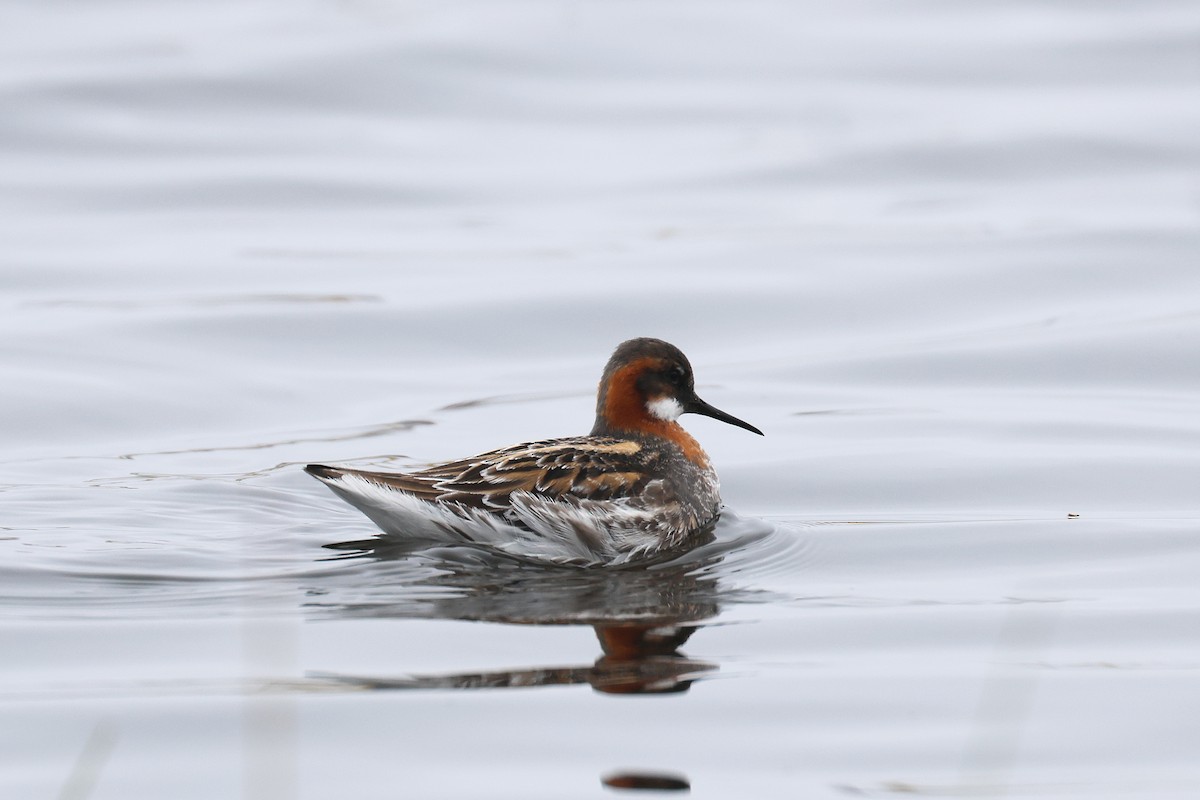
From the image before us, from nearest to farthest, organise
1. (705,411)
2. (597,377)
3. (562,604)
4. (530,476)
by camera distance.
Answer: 1. (562,604)
2. (530,476)
3. (705,411)
4. (597,377)

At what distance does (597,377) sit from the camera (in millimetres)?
12156

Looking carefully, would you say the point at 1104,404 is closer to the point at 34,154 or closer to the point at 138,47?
the point at 34,154

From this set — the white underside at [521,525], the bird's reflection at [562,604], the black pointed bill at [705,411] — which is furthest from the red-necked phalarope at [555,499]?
the black pointed bill at [705,411]

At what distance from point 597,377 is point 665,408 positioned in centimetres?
272

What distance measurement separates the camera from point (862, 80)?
20.3 meters

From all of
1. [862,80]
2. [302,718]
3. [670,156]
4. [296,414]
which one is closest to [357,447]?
[296,414]

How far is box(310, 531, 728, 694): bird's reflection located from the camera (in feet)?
21.2

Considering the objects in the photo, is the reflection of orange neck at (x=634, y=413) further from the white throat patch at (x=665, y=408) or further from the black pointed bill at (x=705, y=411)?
the black pointed bill at (x=705, y=411)

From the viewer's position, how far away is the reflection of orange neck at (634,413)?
9.37 meters

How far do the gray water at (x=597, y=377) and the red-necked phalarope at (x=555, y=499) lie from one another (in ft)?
0.65

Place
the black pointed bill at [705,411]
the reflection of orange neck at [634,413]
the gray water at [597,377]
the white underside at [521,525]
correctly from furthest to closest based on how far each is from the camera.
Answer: the black pointed bill at [705,411] → the reflection of orange neck at [634,413] → the white underside at [521,525] → the gray water at [597,377]

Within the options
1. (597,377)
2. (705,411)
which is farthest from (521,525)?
(597,377)

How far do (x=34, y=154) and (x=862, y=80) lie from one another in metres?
8.97

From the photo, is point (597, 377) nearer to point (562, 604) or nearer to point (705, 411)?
point (705, 411)
